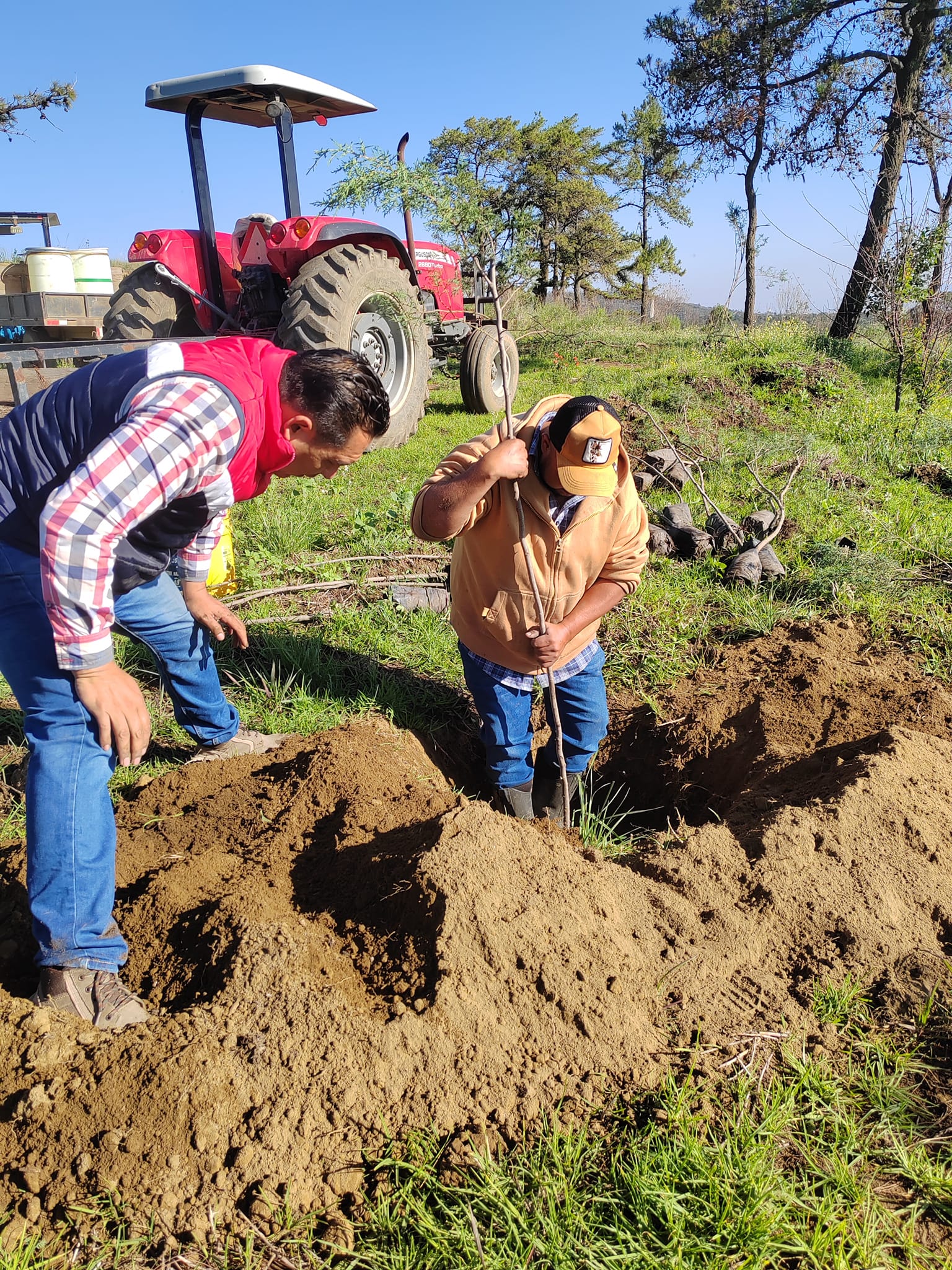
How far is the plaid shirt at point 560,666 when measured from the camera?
8.54ft

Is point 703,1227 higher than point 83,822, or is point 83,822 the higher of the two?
point 83,822

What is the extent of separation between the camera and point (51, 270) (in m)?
9.32

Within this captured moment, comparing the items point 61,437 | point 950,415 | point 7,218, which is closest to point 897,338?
point 950,415

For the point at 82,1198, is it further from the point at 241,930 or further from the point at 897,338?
the point at 897,338

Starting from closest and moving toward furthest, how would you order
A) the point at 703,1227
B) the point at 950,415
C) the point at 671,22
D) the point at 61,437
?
the point at 703,1227, the point at 61,437, the point at 950,415, the point at 671,22

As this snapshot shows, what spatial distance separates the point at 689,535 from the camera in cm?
510

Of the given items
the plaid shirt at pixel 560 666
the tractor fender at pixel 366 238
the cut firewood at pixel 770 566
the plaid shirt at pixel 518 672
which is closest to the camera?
the plaid shirt at pixel 560 666

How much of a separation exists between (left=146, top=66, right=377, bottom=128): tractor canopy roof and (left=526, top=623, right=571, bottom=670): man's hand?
536 centimetres

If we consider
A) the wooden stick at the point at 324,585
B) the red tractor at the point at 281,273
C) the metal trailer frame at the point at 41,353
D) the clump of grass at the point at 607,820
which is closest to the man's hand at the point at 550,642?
the clump of grass at the point at 607,820

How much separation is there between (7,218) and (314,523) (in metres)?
8.67

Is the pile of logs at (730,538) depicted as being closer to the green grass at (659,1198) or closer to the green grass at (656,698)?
the green grass at (656,698)

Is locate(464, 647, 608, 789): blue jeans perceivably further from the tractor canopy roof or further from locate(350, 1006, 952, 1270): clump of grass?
the tractor canopy roof

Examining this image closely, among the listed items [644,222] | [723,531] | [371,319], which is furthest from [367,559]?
[644,222]

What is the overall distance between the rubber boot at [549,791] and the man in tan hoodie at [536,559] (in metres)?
0.10
